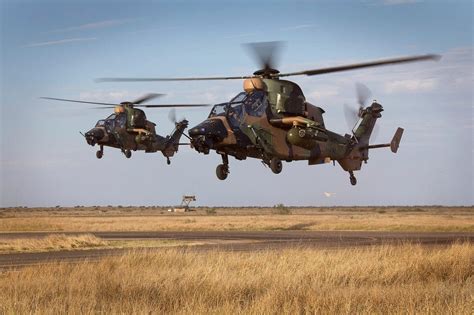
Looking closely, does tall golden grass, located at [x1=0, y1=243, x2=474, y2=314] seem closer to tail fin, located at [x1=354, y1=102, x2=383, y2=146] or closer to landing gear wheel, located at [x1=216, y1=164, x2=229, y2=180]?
landing gear wheel, located at [x1=216, y1=164, x2=229, y2=180]

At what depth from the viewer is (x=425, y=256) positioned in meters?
23.7

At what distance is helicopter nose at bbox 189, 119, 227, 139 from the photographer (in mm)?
27047

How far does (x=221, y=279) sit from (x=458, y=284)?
6.61 m

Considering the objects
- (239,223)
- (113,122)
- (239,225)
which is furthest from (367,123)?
(239,223)

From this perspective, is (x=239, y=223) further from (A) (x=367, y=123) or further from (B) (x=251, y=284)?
(B) (x=251, y=284)

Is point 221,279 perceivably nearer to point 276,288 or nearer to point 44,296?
point 276,288

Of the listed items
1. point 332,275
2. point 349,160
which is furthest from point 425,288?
point 349,160

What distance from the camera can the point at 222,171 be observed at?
29.1 m

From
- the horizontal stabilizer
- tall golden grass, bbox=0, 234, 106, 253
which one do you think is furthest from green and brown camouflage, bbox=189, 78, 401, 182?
the horizontal stabilizer

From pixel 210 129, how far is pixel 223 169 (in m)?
2.48

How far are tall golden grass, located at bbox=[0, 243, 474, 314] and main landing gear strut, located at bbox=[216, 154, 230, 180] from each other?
5.39m

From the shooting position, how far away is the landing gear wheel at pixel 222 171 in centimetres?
2898

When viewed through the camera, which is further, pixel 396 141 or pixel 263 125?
pixel 396 141

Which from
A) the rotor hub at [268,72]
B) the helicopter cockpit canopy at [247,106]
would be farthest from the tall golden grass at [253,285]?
the rotor hub at [268,72]
